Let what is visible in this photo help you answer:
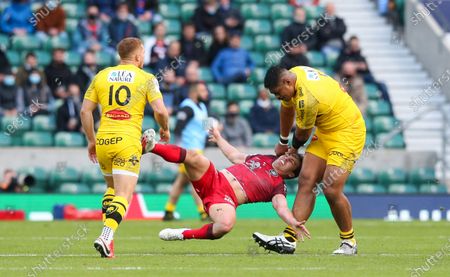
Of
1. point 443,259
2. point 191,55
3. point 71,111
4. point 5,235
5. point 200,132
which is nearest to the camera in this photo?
point 443,259

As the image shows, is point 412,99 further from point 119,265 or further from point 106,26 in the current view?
point 119,265

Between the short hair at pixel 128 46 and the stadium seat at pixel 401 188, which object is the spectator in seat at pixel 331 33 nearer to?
the stadium seat at pixel 401 188

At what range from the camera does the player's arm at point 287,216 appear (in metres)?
12.0

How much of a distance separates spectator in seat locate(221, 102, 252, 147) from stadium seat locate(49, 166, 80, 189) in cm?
279

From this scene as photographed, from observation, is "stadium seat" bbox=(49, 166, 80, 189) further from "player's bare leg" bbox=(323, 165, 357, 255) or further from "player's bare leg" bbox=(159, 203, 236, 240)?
"player's bare leg" bbox=(323, 165, 357, 255)

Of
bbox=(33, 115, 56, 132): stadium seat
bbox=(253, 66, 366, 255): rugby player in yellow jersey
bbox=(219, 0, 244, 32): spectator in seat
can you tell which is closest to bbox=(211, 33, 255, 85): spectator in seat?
bbox=(219, 0, 244, 32): spectator in seat

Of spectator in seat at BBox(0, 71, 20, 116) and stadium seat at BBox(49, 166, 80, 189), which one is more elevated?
spectator in seat at BBox(0, 71, 20, 116)

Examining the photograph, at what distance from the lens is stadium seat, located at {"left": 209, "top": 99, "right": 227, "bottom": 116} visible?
24.0 m

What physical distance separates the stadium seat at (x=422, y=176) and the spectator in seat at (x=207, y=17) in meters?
5.13

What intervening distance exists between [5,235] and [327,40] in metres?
11.2

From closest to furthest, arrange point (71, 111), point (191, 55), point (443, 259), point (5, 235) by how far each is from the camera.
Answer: point (443, 259) → point (5, 235) → point (71, 111) → point (191, 55)

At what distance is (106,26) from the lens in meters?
25.2

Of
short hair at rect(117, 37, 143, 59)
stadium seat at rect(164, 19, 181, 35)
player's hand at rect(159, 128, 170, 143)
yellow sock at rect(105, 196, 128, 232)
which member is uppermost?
short hair at rect(117, 37, 143, 59)

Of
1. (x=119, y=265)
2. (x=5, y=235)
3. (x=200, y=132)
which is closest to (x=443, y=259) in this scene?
(x=119, y=265)
